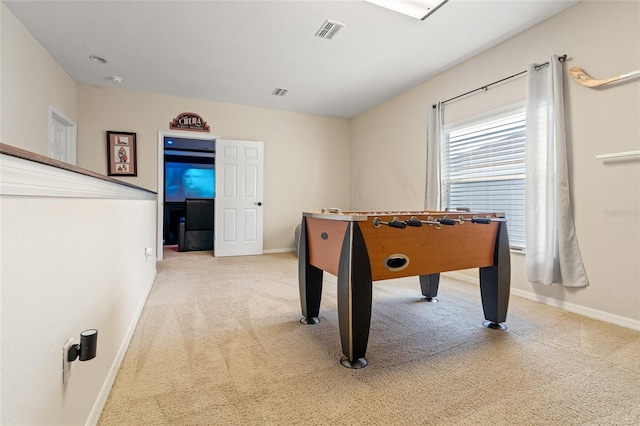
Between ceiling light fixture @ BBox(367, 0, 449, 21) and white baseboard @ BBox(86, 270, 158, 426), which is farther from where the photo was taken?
ceiling light fixture @ BBox(367, 0, 449, 21)

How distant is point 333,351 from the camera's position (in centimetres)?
171

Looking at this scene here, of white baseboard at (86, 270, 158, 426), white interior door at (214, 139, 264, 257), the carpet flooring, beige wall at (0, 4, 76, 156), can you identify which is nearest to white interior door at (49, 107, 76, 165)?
beige wall at (0, 4, 76, 156)

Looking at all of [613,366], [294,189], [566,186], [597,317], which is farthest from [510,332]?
[294,189]

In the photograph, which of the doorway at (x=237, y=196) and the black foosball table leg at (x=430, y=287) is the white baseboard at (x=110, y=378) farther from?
the doorway at (x=237, y=196)

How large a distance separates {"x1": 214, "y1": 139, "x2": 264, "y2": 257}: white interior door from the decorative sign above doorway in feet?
1.19

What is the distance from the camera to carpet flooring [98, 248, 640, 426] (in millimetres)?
1191

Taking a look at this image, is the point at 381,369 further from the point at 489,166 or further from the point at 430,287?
the point at 489,166

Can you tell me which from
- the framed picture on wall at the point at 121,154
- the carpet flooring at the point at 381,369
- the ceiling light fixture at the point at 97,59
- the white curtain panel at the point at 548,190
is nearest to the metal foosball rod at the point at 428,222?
the carpet flooring at the point at 381,369

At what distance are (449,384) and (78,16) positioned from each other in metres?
4.04

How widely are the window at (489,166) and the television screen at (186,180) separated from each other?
18.8 feet

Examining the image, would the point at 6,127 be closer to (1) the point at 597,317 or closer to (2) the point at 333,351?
(2) the point at 333,351

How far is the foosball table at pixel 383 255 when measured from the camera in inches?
60.1

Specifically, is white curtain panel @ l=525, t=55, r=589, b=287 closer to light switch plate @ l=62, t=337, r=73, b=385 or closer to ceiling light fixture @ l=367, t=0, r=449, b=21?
ceiling light fixture @ l=367, t=0, r=449, b=21

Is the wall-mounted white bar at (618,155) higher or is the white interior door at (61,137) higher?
the white interior door at (61,137)
